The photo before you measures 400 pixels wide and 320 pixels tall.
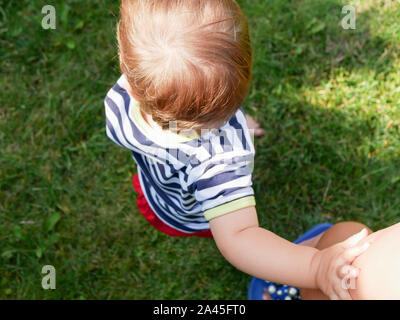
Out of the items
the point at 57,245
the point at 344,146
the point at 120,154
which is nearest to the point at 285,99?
the point at 344,146

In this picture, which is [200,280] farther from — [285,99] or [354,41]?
[354,41]

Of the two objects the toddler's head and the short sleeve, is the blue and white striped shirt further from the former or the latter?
the toddler's head

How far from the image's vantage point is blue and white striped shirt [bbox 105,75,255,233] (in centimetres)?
121

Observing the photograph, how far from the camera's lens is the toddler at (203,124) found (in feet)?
3.42

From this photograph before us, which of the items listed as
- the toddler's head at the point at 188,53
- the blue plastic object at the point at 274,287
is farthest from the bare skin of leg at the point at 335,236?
the toddler's head at the point at 188,53

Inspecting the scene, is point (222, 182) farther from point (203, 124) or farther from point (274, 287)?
point (274, 287)

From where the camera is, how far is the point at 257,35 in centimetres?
230

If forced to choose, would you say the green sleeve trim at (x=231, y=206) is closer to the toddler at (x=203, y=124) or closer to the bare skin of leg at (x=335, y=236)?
the toddler at (x=203, y=124)

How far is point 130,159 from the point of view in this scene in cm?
221

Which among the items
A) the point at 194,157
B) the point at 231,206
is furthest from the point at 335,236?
the point at 194,157

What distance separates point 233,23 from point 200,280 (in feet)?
4.51

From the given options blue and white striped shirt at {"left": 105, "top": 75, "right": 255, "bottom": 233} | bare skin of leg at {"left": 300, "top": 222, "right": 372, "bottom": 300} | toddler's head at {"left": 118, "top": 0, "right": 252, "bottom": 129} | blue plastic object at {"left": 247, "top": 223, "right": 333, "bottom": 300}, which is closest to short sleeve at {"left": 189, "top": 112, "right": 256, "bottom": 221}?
blue and white striped shirt at {"left": 105, "top": 75, "right": 255, "bottom": 233}

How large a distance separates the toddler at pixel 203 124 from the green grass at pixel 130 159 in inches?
27.5

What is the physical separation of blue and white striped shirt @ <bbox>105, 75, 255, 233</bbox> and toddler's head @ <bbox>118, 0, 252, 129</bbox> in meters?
0.15
